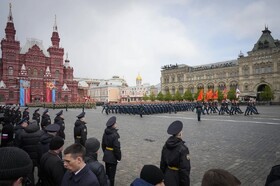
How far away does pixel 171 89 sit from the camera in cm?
7812

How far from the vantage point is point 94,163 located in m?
2.92

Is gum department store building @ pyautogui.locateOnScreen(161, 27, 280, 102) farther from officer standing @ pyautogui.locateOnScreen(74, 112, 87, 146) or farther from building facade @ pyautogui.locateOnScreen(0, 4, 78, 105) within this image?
officer standing @ pyautogui.locateOnScreen(74, 112, 87, 146)

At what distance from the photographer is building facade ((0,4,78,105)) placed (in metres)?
54.8

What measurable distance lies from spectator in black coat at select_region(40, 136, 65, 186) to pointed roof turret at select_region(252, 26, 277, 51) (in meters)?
63.2

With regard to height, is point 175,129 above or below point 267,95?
below

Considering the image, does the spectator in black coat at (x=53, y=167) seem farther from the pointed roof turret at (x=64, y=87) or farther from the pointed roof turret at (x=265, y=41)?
the pointed roof turret at (x=64, y=87)

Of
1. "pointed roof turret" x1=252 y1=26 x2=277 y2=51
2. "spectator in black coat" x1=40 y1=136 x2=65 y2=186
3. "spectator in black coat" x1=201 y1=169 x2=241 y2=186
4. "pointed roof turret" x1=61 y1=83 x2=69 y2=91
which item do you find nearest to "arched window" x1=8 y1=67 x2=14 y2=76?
"pointed roof turret" x1=61 y1=83 x2=69 y2=91

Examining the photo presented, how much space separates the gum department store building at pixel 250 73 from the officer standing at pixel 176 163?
56.9 metres

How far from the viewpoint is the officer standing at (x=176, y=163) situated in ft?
10.5

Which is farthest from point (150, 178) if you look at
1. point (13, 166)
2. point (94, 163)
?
A: point (13, 166)

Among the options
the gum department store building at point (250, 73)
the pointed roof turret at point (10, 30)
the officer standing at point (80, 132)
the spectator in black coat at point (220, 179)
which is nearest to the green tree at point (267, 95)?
the gum department store building at point (250, 73)

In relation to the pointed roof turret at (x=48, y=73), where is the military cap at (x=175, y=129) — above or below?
below

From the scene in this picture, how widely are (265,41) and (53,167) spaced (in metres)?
64.7

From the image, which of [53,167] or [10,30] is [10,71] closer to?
[10,30]
